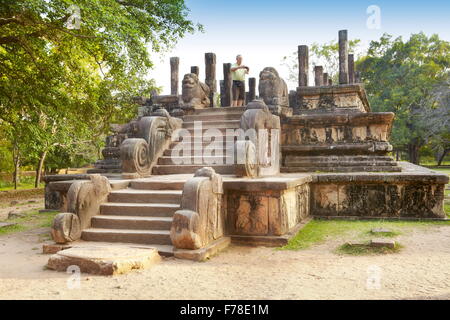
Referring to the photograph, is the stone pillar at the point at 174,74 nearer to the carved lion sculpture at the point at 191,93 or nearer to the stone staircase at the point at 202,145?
the carved lion sculpture at the point at 191,93

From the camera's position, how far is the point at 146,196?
5.87 meters

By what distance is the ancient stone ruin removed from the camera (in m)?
5.26

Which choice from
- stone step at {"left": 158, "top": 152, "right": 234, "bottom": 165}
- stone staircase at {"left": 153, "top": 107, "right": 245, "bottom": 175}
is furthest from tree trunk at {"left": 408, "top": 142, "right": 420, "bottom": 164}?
stone step at {"left": 158, "top": 152, "right": 234, "bottom": 165}

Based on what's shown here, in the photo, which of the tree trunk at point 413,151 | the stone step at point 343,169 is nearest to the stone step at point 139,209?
the stone step at point 343,169

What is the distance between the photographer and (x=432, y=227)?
21.4 ft

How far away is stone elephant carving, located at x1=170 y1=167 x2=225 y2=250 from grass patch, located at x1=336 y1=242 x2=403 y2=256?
1.57m

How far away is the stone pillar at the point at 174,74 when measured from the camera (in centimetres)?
1287

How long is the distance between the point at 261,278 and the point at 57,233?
2.63m

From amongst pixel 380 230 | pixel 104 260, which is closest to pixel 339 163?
pixel 380 230

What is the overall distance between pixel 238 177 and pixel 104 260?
2.49m

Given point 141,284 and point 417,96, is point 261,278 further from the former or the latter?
point 417,96

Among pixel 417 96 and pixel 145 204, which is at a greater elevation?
pixel 417 96
